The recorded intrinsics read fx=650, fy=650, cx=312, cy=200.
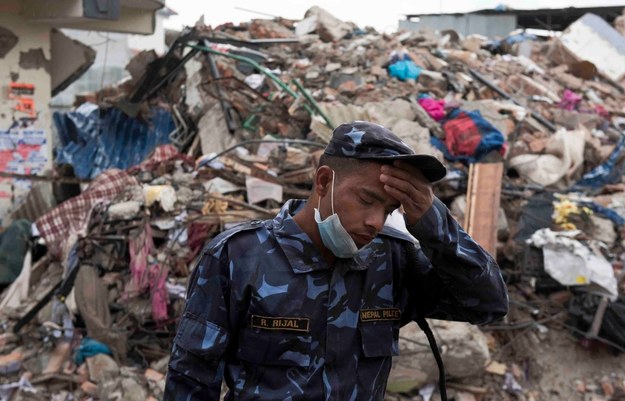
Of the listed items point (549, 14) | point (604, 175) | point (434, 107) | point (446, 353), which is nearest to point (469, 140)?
point (434, 107)

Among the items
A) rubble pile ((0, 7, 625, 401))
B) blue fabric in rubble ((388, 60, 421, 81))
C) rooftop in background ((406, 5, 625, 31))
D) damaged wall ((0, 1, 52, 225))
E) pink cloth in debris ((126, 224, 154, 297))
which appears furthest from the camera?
rooftop in background ((406, 5, 625, 31))

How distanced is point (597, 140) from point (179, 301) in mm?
6278

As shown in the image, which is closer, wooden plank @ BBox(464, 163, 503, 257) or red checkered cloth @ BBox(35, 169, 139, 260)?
wooden plank @ BBox(464, 163, 503, 257)

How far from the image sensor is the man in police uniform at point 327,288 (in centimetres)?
164

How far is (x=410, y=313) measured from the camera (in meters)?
1.93

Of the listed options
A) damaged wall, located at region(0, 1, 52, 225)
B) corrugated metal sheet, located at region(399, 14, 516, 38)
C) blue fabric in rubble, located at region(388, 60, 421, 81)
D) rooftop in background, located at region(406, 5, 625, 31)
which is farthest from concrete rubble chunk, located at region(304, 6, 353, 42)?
damaged wall, located at region(0, 1, 52, 225)

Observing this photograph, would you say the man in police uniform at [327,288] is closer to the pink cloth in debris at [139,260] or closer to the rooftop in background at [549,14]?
the pink cloth in debris at [139,260]

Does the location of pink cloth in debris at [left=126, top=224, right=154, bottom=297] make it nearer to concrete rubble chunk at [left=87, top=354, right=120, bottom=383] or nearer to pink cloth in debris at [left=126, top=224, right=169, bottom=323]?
pink cloth in debris at [left=126, top=224, right=169, bottom=323]

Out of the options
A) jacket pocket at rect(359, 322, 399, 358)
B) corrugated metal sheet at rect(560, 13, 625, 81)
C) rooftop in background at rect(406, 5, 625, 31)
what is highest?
rooftop in background at rect(406, 5, 625, 31)

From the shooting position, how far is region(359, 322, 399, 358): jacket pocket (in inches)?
70.1

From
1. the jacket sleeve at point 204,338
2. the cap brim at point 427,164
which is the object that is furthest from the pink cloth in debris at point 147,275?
the cap brim at point 427,164

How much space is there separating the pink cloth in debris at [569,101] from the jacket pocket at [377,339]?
Answer: 33.8ft

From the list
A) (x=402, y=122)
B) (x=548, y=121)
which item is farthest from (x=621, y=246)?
(x=548, y=121)

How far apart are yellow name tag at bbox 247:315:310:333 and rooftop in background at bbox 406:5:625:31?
19.7m
